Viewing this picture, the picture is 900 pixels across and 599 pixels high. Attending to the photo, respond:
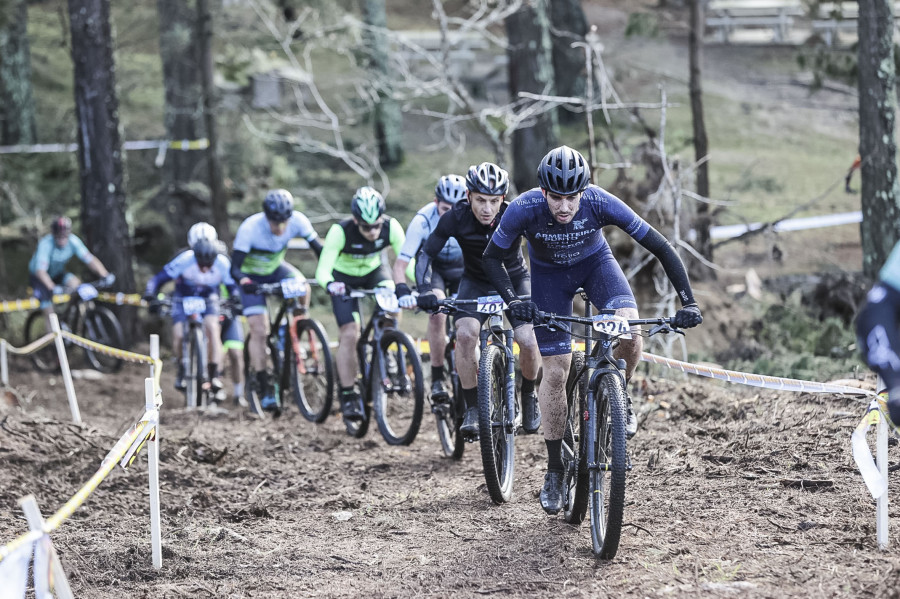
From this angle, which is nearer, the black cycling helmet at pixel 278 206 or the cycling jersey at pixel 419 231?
the cycling jersey at pixel 419 231

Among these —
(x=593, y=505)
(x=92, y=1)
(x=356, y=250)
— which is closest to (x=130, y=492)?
(x=356, y=250)

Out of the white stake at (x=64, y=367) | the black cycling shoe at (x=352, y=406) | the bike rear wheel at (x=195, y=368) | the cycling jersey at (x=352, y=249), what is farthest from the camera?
the bike rear wheel at (x=195, y=368)

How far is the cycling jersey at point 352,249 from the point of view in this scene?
927cm

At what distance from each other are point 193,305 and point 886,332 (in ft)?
30.1

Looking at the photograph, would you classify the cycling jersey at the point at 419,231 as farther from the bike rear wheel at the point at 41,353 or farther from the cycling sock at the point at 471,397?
the bike rear wheel at the point at 41,353

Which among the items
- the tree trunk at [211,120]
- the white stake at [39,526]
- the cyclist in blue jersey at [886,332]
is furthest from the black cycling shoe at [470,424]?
the tree trunk at [211,120]

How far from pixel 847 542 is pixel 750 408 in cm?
315

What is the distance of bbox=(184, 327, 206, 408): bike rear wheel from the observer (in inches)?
466

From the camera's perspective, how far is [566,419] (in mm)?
6234

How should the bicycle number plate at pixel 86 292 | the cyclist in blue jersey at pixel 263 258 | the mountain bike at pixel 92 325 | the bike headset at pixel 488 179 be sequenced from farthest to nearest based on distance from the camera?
1. the mountain bike at pixel 92 325
2. the bicycle number plate at pixel 86 292
3. the cyclist in blue jersey at pixel 263 258
4. the bike headset at pixel 488 179

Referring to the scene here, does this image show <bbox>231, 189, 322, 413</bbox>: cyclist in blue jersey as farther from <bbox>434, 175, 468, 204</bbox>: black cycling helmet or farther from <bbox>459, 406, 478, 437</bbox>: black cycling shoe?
<bbox>459, 406, 478, 437</bbox>: black cycling shoe

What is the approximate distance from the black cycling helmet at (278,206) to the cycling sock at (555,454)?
4.83 meters

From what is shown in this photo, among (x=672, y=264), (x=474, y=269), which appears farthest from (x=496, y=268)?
(x=474, y=269)

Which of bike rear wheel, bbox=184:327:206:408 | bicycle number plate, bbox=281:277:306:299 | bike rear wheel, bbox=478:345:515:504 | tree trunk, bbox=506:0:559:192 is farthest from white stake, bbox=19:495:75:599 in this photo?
tree trunk, bbox=506:0:559:192
